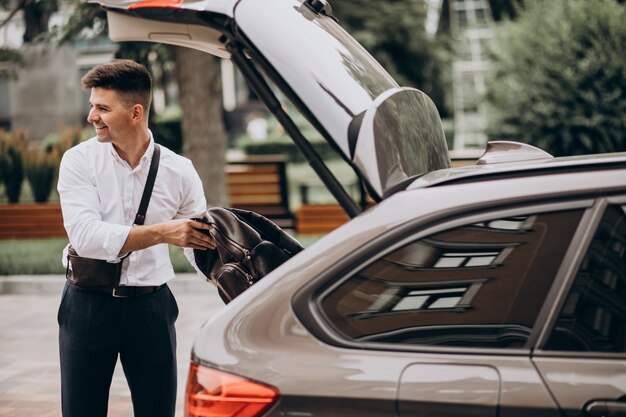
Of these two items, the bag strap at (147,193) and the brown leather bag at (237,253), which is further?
the bag strap at (147,193)

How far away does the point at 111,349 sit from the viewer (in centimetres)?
344

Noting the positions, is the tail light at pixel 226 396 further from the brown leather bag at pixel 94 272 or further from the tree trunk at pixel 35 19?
the tree trunk at pixel 35 19

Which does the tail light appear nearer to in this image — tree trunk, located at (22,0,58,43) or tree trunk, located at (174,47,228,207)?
tree trunk, located at (174,47,228,207)

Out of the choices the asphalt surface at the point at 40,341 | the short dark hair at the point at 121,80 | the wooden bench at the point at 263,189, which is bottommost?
the asphalt surface at the point at 40,341

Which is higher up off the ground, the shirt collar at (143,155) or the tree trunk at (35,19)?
the tree trunk at (35,19)

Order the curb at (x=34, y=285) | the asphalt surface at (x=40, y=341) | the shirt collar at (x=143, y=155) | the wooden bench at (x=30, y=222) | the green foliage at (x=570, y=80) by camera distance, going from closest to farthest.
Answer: the shirt collar at (x=143, y=155) → the asphalt surface at (x=40, y=341) → the curb at (x=34, y=285) → the wooden bench at (x=30, y=222) → the green foliage at (x=570, y=80)

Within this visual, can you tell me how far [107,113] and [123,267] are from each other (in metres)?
0.56

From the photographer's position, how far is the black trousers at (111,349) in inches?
134

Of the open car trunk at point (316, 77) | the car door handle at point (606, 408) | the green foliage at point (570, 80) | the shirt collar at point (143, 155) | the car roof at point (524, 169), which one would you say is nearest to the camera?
the car door handle at point (606, 408)

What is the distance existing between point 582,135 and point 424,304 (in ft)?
39.6

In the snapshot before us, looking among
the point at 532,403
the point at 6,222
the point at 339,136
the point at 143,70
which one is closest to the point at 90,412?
the point at 143,70

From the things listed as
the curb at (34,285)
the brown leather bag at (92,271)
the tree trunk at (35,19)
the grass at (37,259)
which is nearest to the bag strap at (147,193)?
the brown leather bag at (92,271)

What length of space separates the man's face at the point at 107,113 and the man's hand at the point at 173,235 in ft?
1.29

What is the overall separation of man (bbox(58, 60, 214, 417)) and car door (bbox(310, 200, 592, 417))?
112cm
